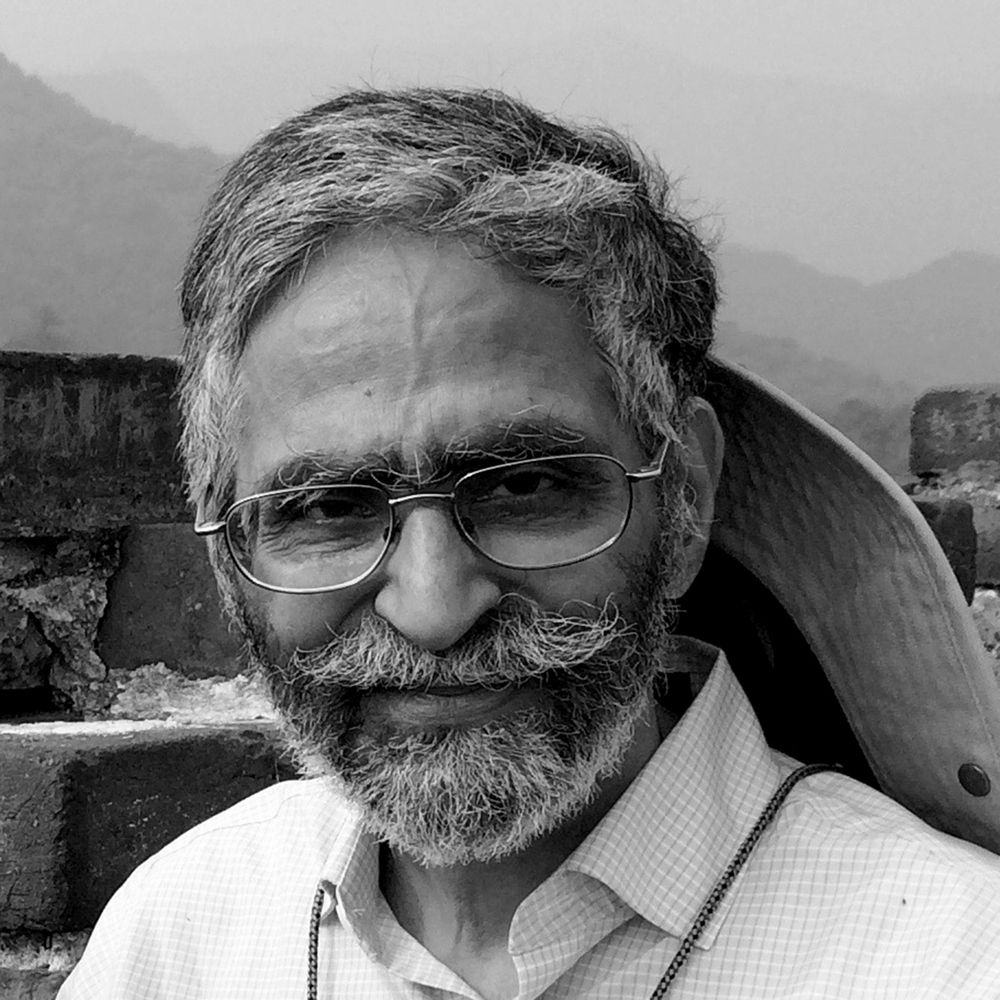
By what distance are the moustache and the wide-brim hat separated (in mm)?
242

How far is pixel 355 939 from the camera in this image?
A: 1188mm

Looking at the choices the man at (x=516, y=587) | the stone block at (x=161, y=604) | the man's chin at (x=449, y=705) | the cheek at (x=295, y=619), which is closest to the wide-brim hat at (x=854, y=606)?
the man at (x=516, y=587)

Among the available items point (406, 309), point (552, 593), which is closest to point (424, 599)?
point (552, 593)

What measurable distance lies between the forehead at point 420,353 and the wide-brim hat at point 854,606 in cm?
23

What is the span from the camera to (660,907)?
1067 mm

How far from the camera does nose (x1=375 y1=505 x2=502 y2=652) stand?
1.03 meters

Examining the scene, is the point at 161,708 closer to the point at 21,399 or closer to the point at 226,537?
the point at 21,399

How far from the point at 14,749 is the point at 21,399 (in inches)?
19.6

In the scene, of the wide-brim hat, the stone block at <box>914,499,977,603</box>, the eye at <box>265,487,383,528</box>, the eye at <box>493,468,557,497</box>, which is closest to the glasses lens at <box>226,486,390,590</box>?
the eye at <box>265,487,383,528</box>

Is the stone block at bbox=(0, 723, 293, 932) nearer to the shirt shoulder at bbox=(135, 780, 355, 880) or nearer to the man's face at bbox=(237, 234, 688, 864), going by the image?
the shirt shoulder at bbox=(135, 780, 355, 880)

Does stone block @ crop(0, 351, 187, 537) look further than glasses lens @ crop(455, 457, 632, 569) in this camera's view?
Yes

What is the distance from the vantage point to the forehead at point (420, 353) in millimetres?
1059

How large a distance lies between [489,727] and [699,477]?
35cm

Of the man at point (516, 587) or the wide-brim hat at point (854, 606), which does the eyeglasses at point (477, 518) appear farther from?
the wide-brim hat at point (854, 606)
